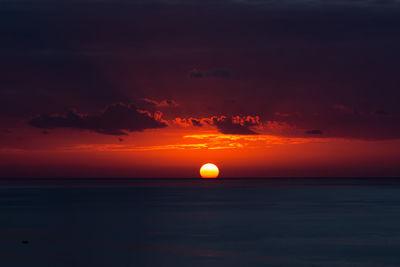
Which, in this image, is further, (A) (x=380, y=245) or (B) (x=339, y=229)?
(B) (x=339, y=229)

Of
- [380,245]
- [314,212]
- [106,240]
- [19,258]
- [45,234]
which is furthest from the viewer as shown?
[314,212]

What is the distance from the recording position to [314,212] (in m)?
68.1

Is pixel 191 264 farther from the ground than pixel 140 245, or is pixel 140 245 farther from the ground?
pixel 140 245

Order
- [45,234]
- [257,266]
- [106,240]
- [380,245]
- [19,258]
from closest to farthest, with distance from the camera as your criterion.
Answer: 1. [257,266]
2. [19,258]
3. [380,245]
4. [106,240]
5. [45,234]

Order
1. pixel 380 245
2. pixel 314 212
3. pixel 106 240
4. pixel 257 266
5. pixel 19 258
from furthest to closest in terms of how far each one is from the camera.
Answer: pixel 314 212 < pixel 106 240 < pixel 380 245 < pixel 19 258 < pixel 257 266

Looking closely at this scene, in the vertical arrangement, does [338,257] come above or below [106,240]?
below

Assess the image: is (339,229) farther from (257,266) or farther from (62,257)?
(62,257)

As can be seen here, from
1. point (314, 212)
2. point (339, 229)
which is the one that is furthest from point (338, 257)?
point (314, 212)

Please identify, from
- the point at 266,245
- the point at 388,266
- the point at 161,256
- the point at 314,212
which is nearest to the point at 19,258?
the point at 161,256

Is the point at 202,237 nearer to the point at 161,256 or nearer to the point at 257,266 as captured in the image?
the point at 161,256

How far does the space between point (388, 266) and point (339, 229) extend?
18180 millimetres

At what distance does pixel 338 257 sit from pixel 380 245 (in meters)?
6.55

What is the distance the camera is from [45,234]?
44.9 metres

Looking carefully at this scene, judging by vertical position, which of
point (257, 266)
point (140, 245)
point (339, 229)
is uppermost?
point (339, 229)
